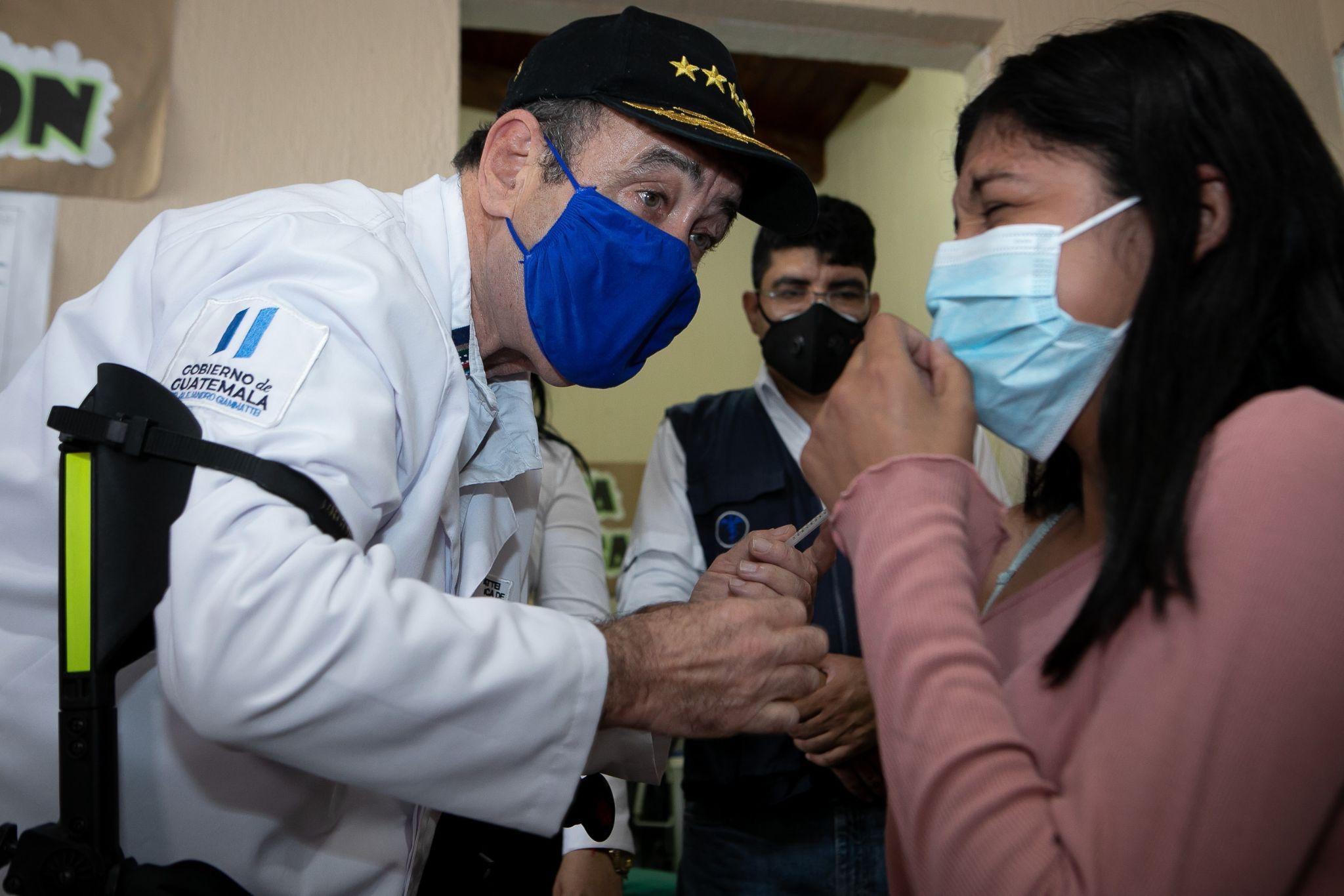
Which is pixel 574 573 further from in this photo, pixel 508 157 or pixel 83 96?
pixel 83 96

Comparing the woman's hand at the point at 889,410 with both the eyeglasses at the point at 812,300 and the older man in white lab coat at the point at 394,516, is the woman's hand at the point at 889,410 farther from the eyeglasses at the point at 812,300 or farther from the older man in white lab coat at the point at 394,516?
the eyeglasses at the point at 812,300

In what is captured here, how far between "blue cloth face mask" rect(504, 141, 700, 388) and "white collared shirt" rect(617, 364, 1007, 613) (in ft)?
2.74

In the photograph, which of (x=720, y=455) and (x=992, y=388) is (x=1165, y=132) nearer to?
(x=992, y=388)

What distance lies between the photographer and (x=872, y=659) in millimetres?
855

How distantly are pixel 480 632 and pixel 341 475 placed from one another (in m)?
0.19

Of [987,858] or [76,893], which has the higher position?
[987,858]

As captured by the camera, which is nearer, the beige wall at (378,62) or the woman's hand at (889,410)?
the woman's hand at (889,410)

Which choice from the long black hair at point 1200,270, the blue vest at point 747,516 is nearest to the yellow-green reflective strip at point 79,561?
the long black hair at point 1200,270

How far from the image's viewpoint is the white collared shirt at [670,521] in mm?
2213

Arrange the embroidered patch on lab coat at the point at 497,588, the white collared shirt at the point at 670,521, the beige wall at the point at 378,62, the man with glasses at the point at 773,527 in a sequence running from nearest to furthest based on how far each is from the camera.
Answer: the embroidered patch on lab coat at the point at 497,588 < the man with glasses at the point at 773,527 < the beige wall at the point at 378,62 < the white collared shirt at the point at 670,521

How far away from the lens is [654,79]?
1386mm

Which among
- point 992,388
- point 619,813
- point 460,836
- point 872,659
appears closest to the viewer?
point 872,659

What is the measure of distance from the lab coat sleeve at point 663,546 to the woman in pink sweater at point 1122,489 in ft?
3.68

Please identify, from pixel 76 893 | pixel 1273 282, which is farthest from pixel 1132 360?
pixel 76 893
